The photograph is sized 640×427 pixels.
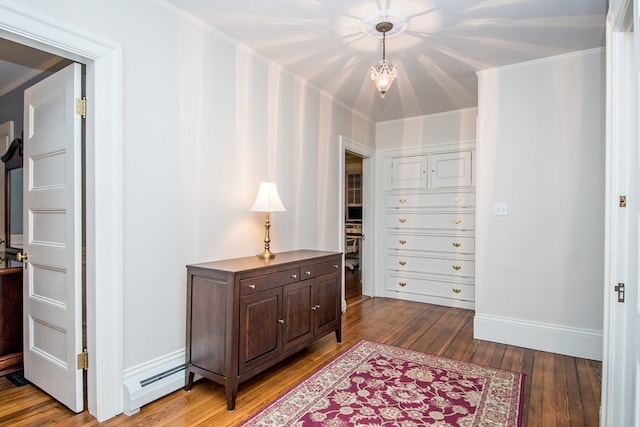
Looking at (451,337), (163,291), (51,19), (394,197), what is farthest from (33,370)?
(394,197)

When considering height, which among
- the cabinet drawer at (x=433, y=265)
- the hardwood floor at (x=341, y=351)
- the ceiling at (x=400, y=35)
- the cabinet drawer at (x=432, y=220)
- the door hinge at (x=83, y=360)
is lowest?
the hardwood floor at (x=341, y=351)

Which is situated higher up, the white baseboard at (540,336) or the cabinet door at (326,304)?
the cabinet door at (326,304)

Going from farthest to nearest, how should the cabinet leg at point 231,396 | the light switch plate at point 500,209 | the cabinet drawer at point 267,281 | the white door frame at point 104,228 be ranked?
the light switch plate at point 500,209 < the cabinet drawer at point 267,281 < the cabinet leg at point 231,396 < the white door frame at point 104,228

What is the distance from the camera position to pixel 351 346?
3068mm

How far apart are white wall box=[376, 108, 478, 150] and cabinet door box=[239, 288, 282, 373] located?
3.18 m

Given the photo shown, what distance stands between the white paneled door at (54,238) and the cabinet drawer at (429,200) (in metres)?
Result: 3.79

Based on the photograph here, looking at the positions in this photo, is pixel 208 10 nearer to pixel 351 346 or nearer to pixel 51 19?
pixel 51 19

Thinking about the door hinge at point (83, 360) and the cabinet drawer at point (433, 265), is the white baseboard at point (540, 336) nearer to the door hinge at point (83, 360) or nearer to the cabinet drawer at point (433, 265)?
the cabinet drawer at point (433, 265)

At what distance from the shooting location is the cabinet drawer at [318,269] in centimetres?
269

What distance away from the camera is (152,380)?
84.1 inches

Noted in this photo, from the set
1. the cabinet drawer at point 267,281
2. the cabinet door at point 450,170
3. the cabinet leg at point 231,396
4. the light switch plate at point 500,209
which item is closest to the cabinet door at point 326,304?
the cabinet drawer at point 267,281

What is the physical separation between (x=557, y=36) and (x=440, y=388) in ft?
8.83

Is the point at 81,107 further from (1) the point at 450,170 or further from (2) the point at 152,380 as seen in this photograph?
(1) the point at 450,170

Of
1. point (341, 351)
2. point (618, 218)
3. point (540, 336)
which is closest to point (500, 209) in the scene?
point (540, 336)
